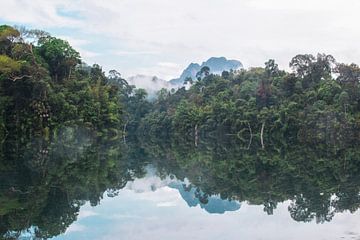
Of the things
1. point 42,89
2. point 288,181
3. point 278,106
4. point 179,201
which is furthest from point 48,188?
point 278,106

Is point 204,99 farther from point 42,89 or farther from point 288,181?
point 288,181

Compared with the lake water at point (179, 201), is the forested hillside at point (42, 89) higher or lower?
higher

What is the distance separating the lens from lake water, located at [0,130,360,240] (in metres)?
8.56

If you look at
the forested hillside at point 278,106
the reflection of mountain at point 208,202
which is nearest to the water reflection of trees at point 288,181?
the reflection of mountain at point 208,202

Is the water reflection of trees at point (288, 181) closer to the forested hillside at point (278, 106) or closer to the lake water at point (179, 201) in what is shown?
the lake water at point (179, 201)

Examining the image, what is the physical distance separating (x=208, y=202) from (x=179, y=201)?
0.81 m

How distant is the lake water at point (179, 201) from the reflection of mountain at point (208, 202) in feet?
0.08

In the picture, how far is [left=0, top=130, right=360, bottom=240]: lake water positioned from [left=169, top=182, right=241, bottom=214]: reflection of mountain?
0.03 meters

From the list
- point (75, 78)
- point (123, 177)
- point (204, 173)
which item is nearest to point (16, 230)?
point (123, 177)

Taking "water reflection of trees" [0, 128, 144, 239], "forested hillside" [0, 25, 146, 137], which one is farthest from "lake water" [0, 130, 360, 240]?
"forested hillside" [0, 25, 146, 137]

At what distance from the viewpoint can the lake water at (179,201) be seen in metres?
8.56

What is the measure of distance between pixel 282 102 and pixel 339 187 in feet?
122

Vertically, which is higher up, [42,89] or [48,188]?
[42,89]

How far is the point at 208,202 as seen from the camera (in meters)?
11.7
